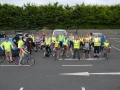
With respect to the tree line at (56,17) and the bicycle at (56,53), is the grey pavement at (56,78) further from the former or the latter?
the tree line at (56,17)

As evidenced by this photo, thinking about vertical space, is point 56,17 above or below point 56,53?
above

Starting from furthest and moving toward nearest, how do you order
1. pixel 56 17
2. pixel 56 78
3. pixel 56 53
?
1. pixel 56 17
2. pixel 56 53
3. pixel 56 78

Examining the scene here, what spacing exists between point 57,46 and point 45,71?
17.3 feet

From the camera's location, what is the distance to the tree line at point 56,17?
47.5 metres

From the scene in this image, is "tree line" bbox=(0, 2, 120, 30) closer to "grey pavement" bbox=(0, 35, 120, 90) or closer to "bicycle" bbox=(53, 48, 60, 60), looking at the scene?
"bicycle" bbox=(53, 48, 60, 60)

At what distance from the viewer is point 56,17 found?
48.0 metres

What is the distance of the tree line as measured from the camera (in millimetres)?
47469

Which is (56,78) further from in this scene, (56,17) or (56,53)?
(56,17)

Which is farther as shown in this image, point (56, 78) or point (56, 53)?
point (56, 53)

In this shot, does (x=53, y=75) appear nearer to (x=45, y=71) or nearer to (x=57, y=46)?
(x=45, y=71)

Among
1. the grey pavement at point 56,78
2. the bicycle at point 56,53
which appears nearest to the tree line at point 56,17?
the bicycle at point 56,53

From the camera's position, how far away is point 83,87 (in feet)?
34.0

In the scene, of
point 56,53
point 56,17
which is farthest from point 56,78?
point 56,17

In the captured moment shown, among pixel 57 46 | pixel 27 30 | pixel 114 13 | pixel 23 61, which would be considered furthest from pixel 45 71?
pixel 114 13
